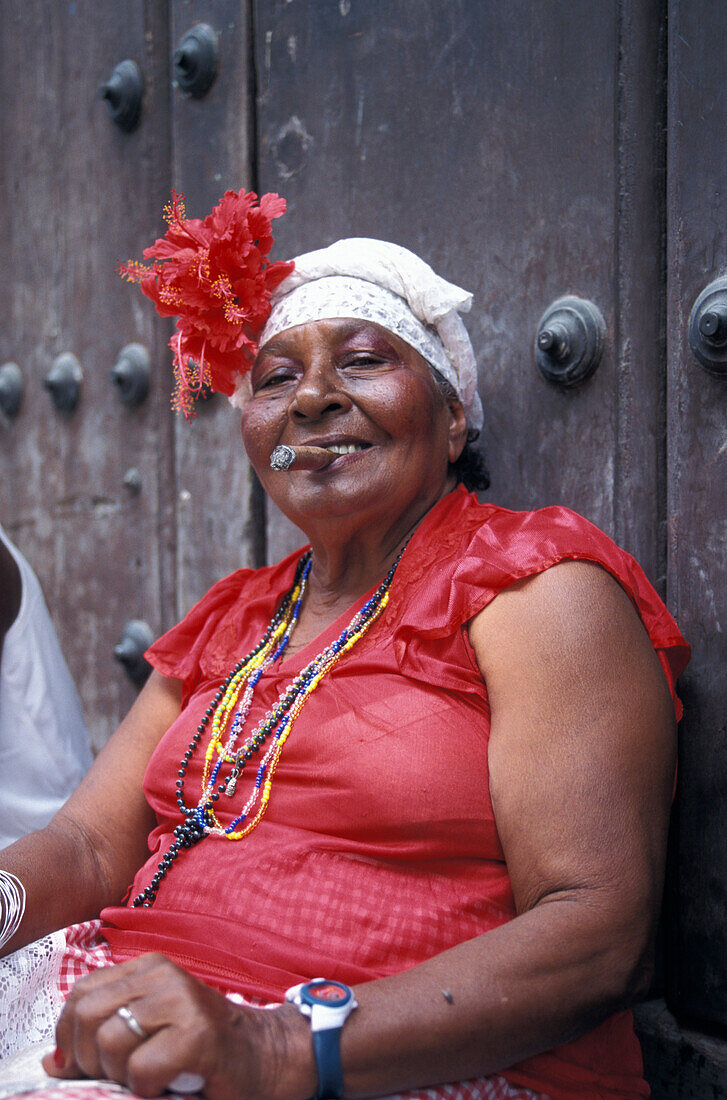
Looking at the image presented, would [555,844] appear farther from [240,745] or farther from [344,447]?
[344,447]

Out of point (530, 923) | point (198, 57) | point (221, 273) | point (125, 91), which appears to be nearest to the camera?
point (530, 923)

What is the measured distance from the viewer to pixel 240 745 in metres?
1.38

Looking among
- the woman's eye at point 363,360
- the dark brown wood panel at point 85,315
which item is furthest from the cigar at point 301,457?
the dark brown wood panel at point 85,315

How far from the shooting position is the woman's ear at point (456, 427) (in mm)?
1603

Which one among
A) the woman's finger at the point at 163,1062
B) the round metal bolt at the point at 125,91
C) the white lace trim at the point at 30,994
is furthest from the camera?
the round metal bolt at the point at 125,91

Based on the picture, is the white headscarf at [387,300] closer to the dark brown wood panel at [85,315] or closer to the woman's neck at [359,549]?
the woman's neck at [359,549]

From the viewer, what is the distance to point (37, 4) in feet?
8.23

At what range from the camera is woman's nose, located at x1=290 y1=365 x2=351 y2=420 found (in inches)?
58.4

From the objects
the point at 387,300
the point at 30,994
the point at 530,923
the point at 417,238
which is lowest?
the point at 30,994

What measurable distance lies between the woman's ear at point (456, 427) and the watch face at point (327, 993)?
86 cm

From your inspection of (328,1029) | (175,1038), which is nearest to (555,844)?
(328,1029)

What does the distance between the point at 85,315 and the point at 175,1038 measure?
1899 millimetres

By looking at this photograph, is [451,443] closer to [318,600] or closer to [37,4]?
[318,600]

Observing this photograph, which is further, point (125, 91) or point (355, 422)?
point (125, 91)
